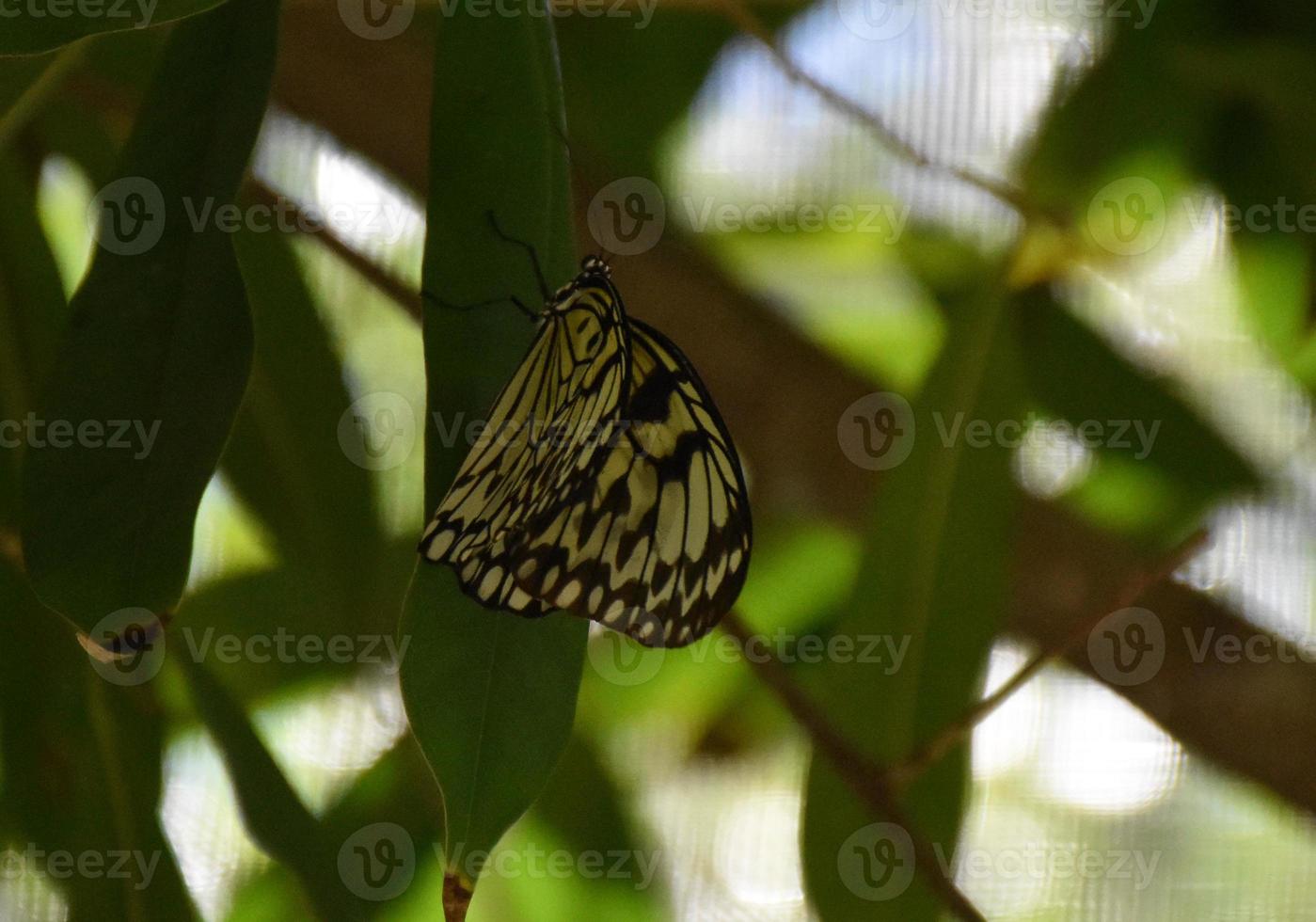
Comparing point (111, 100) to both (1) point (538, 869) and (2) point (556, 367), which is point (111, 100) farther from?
(1) point (538, 869)

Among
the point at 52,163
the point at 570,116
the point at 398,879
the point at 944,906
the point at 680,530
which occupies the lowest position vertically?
the point at 398,879

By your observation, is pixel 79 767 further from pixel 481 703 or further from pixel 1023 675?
pixel 1023 675

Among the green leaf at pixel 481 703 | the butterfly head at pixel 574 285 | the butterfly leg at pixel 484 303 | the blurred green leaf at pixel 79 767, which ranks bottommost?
the blurred green leaf at pixel 79 767

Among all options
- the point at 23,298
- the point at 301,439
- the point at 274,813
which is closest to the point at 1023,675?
the point at 274,813

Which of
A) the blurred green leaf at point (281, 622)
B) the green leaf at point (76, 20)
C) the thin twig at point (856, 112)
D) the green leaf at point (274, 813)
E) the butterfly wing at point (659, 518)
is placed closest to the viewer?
the green leaf at point (76, 20)

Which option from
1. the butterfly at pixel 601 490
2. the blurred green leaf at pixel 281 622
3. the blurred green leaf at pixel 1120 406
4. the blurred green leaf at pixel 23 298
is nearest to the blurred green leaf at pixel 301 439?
the blurred green leaf at pixel 281 622

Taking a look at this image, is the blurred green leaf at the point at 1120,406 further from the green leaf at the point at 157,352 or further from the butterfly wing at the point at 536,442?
the green leaf at the point at 157,352

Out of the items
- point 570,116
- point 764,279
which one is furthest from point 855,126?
point 570,116
